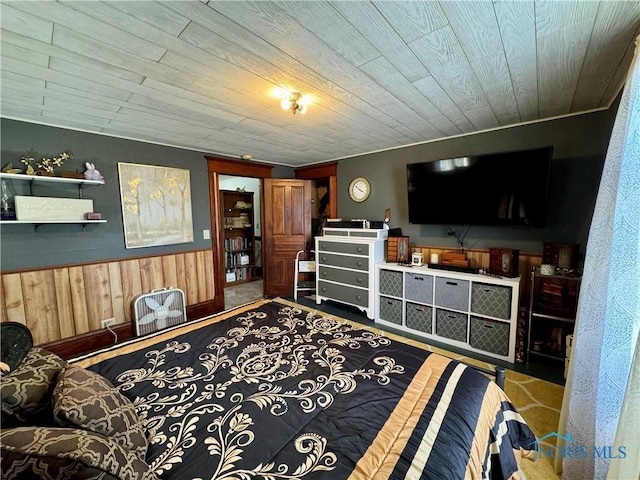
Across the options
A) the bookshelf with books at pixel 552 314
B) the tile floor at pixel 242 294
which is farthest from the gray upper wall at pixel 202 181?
the tile floor at pixel 242 294

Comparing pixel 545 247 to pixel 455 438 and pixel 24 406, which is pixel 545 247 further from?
pixel 24 406

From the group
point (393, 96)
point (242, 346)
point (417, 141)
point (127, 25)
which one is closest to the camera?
point (127, 25)

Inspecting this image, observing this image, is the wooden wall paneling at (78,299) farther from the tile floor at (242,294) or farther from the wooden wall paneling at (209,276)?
the tile floor at (242,294)

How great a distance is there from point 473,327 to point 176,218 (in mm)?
3648

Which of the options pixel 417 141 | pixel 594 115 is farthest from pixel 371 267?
pixel 594 115

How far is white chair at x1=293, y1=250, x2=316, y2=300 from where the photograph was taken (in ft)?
13.9

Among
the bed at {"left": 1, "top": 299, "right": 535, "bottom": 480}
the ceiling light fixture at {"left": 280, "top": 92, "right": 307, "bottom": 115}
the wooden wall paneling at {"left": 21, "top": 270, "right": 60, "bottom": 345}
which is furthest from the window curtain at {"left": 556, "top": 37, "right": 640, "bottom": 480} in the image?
the wooden wall paneling at {"left": 21, "top": 270, "right": 60, "bottom": 345}

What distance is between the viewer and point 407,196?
3.33 metres

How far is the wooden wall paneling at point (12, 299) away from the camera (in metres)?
2.20

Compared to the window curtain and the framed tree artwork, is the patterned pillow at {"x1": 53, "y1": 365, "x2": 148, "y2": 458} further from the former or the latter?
the framed tree artwork

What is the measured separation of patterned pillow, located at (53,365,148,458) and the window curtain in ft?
5.70

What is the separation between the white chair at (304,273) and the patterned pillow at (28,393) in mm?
3222

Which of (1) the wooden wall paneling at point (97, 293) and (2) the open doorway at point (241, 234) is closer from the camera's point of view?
(1) the wooden wall paneling at point (97, 293)

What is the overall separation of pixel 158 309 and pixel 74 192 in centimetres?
149
